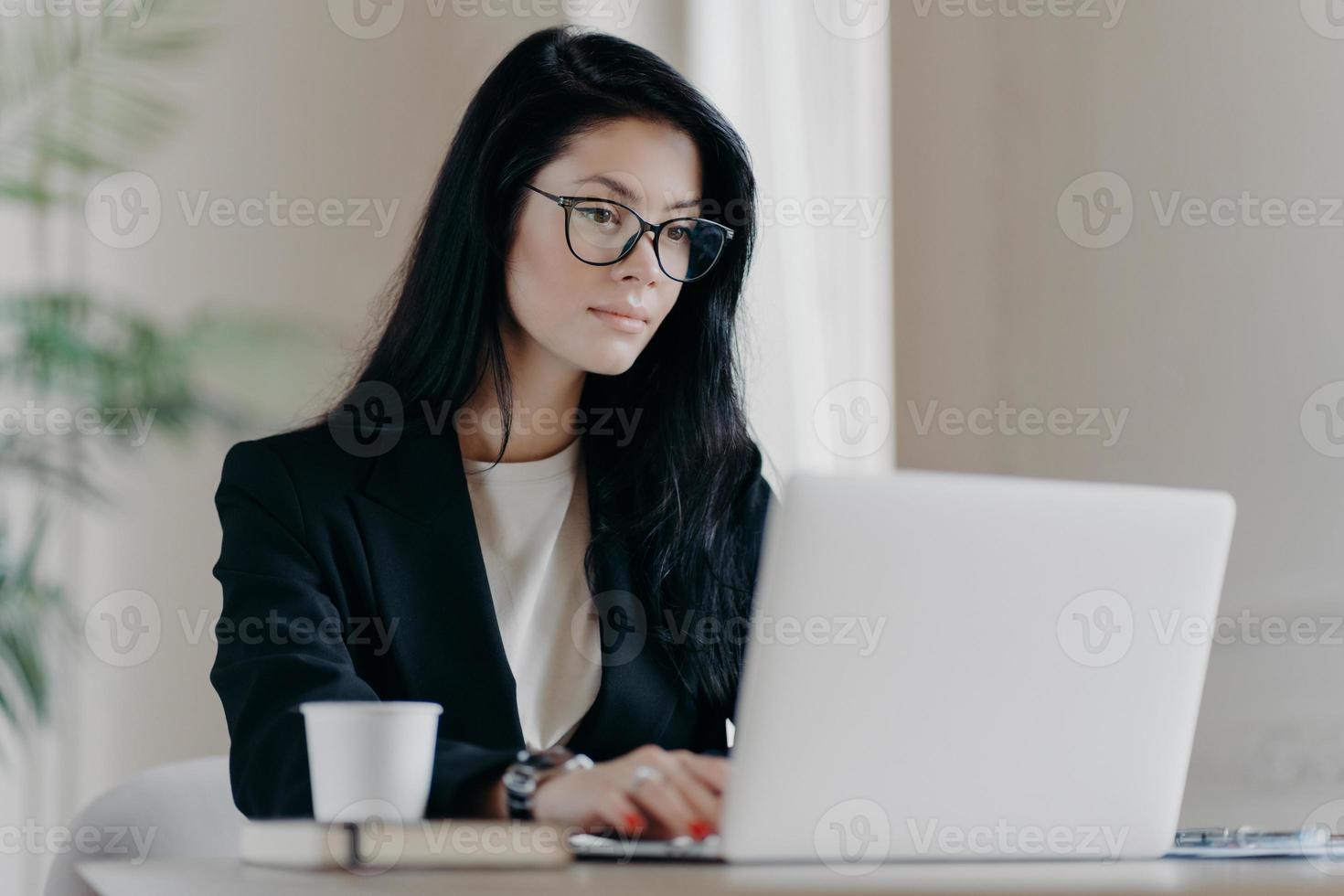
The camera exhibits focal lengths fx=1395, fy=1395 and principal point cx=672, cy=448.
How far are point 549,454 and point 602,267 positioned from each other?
0.28 meters

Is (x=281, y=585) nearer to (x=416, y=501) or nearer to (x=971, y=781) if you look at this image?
(x=416, y=501)

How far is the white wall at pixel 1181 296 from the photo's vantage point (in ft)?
5.98

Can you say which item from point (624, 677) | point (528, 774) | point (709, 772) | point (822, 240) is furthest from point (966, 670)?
point (822, 240)

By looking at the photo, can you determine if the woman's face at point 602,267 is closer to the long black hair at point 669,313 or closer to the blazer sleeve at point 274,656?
the long black hair at point 669,313

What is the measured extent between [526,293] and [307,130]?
174 centimetres

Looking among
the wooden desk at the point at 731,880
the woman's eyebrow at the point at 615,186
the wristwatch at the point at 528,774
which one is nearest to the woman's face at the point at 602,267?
the woman's eyebrow at the point at 615,186

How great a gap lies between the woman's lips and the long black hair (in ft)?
0.50

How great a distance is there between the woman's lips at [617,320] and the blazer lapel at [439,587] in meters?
0.23

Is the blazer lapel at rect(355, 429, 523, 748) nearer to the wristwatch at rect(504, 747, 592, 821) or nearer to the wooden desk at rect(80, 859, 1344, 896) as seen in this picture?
the wristwatch at rect(504, 747, 592, 821)

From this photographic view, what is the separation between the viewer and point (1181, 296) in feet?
6.48

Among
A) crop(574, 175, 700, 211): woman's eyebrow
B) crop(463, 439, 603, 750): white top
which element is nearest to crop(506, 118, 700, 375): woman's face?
crop(574, 175, 700, 211): woman's eyebrow

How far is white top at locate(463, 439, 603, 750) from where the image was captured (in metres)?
1.59

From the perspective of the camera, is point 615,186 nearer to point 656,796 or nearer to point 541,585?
point 541,585

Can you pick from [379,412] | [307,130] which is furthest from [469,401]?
[307,130]
